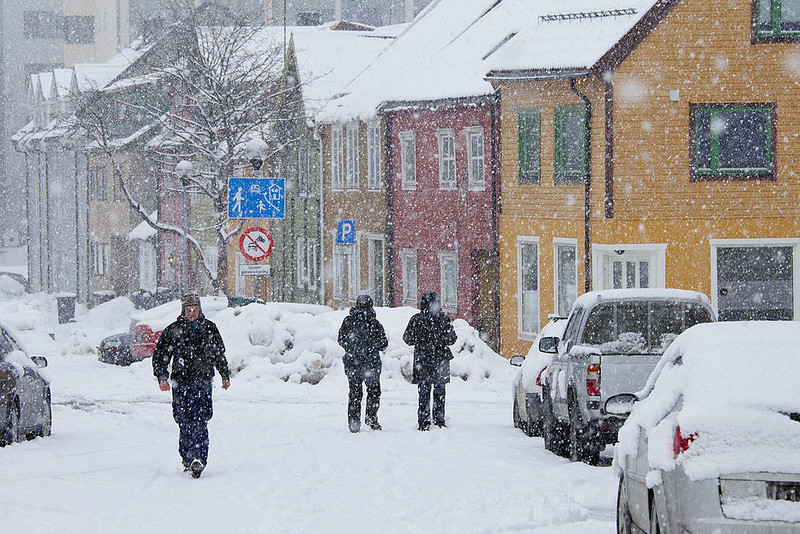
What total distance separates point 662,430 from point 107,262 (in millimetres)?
56614

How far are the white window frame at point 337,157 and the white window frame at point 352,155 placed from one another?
0.56 m

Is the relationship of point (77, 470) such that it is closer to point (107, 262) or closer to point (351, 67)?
point (351, 67)

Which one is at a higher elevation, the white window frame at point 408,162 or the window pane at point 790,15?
the window pane at point 790,15

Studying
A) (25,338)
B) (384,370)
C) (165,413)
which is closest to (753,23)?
(384,370)

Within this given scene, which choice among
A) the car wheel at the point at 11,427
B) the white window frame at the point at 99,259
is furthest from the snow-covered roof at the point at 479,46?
the white window frame at the point at 99,259

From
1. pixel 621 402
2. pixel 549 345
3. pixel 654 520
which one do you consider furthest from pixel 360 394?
pixel 654 520

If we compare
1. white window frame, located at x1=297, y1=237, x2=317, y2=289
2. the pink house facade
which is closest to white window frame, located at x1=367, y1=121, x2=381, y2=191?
the pink house facade

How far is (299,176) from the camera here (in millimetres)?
46594

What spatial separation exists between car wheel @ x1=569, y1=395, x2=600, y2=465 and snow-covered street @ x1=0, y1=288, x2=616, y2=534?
9.9 inches

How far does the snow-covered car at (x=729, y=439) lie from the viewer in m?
7.33

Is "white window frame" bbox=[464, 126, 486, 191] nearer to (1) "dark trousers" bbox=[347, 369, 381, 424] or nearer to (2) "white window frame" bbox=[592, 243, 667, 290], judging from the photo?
(2) "white window frame" bbox=[592, 243, 667, 290]

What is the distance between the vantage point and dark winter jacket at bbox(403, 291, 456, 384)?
18.3 m

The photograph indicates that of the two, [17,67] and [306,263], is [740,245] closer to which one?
[306,263]

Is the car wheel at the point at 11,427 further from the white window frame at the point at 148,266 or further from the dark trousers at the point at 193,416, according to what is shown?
the white window frame at the point at 148,266
